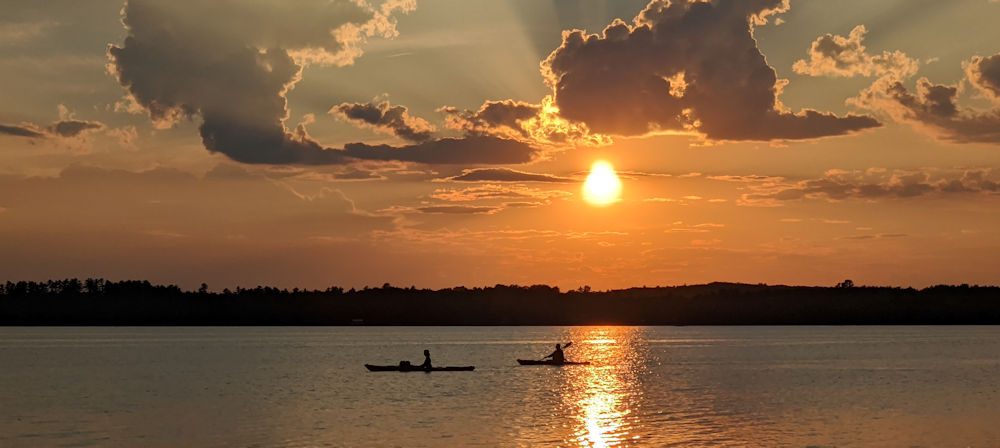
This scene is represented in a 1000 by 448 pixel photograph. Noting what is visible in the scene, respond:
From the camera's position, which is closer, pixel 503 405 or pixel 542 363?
pixel 503 405

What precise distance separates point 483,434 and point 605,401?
20.0 m

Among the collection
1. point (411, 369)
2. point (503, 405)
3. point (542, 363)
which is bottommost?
point (503, 405)

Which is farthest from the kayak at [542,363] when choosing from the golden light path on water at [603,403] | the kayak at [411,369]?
the kayak at [411,369]

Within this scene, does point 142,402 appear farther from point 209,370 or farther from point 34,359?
point 34,359

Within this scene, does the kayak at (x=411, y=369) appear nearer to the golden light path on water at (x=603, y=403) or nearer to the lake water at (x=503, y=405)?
the lake water at (x=503, y=405)


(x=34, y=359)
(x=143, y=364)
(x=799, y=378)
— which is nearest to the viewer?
(x=799, y=378)

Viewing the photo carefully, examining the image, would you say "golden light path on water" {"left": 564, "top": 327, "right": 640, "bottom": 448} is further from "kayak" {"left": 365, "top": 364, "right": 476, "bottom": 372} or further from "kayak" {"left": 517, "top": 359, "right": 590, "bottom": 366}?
"kayak" {"left": 365, "top": 364, "right": 476, "bottom": 372}

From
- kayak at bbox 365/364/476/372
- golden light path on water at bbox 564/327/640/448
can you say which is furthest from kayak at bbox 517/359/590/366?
kayak at bbox 365/364/476/372

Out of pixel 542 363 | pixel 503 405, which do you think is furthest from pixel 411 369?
pixel 503 405

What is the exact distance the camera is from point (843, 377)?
305 feet

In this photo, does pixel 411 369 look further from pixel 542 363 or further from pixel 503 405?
pixel 503 405

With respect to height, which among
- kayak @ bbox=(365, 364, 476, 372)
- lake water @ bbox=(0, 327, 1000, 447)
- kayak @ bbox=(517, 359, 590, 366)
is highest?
kayak @ bbox=(517, 359, 590, 366)

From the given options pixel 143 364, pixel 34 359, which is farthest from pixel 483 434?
pixel 34 359

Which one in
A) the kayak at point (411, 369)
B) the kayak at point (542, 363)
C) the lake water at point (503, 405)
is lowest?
the lake water at point (503, 405)
